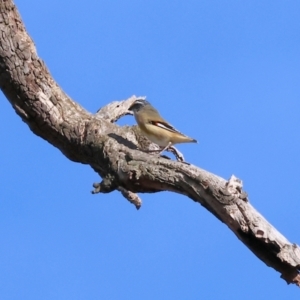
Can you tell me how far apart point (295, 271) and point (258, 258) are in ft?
1.38

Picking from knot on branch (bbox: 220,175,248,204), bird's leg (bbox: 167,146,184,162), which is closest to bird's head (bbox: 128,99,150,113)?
bird's leg (bbox: 167,146,184,162)

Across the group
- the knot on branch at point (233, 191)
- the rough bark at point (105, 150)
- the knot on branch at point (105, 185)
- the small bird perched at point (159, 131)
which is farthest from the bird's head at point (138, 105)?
the knot on branch at point (233, 191)

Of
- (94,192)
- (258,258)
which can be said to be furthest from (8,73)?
(258,258)

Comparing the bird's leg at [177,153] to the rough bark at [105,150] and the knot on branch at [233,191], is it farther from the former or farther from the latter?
the knot on branch at [233,191]

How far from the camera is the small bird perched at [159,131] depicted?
9.55m

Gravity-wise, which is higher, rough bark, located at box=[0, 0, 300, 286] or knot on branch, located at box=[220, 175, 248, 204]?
rough bark, located at box=[0, 0, 300, 286]

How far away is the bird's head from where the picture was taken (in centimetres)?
1063

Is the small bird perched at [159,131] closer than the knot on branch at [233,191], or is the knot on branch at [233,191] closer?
the knot on branch at [233,191]

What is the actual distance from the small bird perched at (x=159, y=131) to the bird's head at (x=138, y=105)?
1.66 feet

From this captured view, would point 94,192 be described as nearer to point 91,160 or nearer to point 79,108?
point 91,160

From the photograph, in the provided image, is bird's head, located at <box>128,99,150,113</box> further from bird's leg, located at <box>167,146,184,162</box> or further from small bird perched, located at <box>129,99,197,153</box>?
bird's leg, located at <box>167,146,184,162</box>

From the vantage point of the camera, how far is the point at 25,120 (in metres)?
8.74

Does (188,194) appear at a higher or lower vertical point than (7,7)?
lower

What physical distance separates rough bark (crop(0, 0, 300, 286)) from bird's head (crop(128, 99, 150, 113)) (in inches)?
46.5
